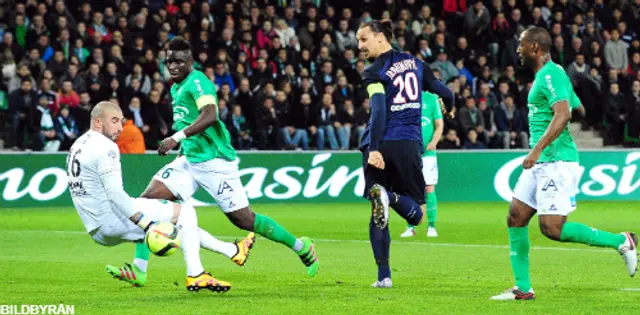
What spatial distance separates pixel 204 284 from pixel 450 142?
684 inches

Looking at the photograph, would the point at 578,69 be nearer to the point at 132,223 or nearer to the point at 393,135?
the point at 393,135

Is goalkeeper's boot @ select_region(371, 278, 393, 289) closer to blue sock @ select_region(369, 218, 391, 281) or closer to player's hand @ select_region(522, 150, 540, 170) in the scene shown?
blue sock @ select_region(369, 218, 391, 281)

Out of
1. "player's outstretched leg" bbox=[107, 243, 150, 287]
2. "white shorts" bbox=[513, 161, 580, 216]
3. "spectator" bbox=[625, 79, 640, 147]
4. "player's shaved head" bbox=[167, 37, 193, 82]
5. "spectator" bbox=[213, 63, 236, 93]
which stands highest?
"player's shaved head" bbox=[167, 37, 193, 82]

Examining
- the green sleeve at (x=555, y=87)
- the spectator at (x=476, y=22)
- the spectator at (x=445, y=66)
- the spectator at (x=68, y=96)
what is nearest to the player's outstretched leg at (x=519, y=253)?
the green sleeve at (x=555, y=87)

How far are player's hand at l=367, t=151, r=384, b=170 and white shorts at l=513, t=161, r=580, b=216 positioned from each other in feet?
3.72

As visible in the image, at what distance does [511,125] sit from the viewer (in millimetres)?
28094

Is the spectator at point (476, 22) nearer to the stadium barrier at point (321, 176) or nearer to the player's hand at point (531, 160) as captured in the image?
the stadium barrier at point (321, 176)

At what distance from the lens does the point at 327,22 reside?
28.9 m

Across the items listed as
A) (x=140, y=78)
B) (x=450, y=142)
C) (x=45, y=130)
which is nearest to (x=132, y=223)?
(x=45, y=130)

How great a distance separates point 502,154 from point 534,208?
1496cm

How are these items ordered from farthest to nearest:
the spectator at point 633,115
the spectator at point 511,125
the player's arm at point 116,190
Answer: the spectator at point 633,115
the spectator at point 511,125
the player's arm at point 116,190

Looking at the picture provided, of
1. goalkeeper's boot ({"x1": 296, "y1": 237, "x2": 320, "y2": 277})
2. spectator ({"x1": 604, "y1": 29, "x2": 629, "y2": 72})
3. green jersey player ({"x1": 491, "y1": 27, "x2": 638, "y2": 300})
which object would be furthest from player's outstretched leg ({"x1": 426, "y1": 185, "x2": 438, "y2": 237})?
spectator ({"x1": 604, "y1": 29, "x2": 629, "y2": 72})

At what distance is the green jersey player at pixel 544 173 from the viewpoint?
30.9 feet

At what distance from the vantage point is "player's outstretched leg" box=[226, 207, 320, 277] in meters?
11.0
